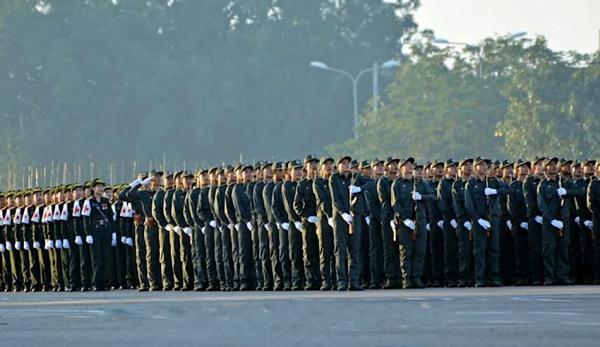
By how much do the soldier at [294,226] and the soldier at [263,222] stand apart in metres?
0.39

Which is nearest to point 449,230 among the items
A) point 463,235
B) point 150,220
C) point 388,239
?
point 463,235

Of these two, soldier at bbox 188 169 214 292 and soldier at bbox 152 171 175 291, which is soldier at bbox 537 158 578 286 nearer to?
soldier at bbox 188 169 214 292

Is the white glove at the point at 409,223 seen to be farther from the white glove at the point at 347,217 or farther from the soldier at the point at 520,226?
the soldier at the point at 520,226

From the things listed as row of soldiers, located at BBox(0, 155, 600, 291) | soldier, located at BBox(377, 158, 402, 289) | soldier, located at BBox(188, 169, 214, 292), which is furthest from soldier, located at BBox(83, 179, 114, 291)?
soldier, located at BBox(377, 158, 402, 289)

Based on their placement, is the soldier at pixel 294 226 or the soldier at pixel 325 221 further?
the soldier at pixel 294 226

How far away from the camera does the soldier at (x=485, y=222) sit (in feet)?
80.2

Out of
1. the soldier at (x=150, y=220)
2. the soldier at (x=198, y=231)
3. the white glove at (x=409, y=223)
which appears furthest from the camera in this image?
the soldier at (x=150, y=220)

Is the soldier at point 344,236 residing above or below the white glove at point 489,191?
below

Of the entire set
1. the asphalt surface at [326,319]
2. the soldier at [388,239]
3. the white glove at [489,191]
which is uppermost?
the white glove at [489,191]

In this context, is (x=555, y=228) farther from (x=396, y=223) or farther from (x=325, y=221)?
(x=325, y=221)

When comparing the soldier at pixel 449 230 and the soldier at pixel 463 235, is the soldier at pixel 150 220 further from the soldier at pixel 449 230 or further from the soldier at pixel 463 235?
the soldier at pixel 463 235

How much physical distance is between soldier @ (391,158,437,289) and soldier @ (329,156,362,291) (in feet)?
2.34

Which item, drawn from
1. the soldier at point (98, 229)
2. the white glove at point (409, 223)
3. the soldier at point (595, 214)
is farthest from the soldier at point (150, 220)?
the soldier at point (595, 214)

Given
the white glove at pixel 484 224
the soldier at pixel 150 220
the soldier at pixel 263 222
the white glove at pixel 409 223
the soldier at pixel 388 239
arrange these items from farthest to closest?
the soldier at pixel 150 220, the soldier at pixel 263 222, the white glove at pixel 484 224, the soldier at pixel 388 239, the white glove at pixel 409 223
